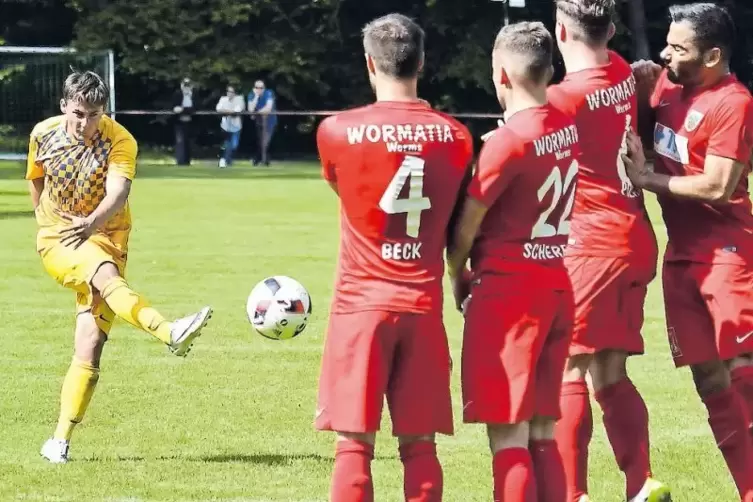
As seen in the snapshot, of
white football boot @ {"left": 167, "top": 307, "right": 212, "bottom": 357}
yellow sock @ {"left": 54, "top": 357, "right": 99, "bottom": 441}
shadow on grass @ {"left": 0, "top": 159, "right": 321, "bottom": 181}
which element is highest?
white football boot @ {"left": 167, "top": 307, "right": 212, "bottom": 357}

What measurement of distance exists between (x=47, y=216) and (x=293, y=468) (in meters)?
1.97

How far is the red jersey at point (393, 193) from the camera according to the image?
5824 millimetres

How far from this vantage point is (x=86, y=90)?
820 cm

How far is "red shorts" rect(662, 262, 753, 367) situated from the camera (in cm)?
707

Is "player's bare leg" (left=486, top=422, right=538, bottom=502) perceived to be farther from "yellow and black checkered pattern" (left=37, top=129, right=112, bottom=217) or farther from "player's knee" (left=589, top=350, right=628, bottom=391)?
"yellow and black checkered pattern" (left=37, top=129, right=112, bottom=217)

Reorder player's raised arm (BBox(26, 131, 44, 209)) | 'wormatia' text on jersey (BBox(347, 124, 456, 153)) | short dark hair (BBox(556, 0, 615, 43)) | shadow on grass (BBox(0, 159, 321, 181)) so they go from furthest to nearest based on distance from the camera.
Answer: shadow on grass (BBox(0, 159, 321, 181)) < player's raised arm (BBox(26, 131, 44, 209)) < short dark hair (BBox(556, 0, 615, 43)) < 'wormatia' text on jersey (BBox(347, 124, 456, 153))

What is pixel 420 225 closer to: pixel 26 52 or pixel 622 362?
pixel 622 362

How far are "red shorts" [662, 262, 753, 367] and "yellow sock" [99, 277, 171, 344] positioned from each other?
2.67 m

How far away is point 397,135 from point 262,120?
108 ft

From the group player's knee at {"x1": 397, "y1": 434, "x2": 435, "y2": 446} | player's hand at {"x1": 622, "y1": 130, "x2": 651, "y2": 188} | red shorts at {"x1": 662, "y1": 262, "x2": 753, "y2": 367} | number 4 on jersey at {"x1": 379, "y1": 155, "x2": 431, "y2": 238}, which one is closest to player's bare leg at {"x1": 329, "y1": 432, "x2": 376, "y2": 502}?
player's knee at {"x1": 397, "y1": 434, "x2": 435, "y2": 446}

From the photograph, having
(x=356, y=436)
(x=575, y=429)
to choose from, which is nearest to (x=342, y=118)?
(x=356, y=436)

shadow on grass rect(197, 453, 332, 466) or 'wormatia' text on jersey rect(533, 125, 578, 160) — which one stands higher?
'wormatia' text on jersey rect(533, 125, 578, 160)

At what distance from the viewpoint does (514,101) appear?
6.12 meters

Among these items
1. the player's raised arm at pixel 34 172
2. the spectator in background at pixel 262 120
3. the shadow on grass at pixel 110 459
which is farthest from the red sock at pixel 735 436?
the spectator in background at pixel 262 120
